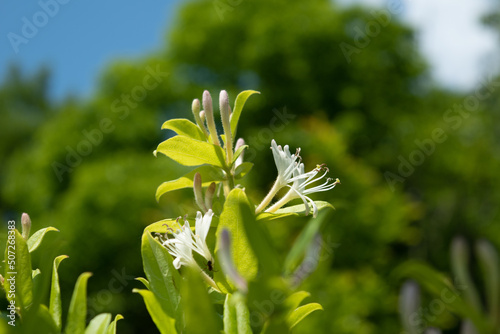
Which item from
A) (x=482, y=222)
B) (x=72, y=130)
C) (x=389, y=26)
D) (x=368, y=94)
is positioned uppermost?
(x=72, y=130)

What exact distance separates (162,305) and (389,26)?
10.2 metres

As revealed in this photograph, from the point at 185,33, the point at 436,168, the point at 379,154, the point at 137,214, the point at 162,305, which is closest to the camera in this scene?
the point at 162,305

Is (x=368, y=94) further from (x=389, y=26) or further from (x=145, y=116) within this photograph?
(x=145, y=116)

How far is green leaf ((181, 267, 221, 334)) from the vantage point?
25 cm

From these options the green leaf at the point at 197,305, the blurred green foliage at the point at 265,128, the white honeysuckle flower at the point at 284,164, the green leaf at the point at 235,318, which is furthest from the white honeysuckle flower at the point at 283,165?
the blurred green foliage at the point at 265,128

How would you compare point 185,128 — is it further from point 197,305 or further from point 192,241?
point 197,305

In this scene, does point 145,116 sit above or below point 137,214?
above

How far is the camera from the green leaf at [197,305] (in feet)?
0.81

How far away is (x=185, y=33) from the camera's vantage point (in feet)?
33.1

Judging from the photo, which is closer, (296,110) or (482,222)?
(482,222)

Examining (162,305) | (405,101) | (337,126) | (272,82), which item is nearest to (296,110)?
(272,82)

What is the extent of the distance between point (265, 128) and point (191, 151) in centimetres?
791

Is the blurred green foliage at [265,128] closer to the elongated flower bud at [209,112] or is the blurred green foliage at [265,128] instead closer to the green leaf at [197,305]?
the elongated flower bud at [209,112]

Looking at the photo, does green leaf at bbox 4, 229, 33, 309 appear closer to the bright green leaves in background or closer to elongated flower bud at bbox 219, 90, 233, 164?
the bright green leaves in background
